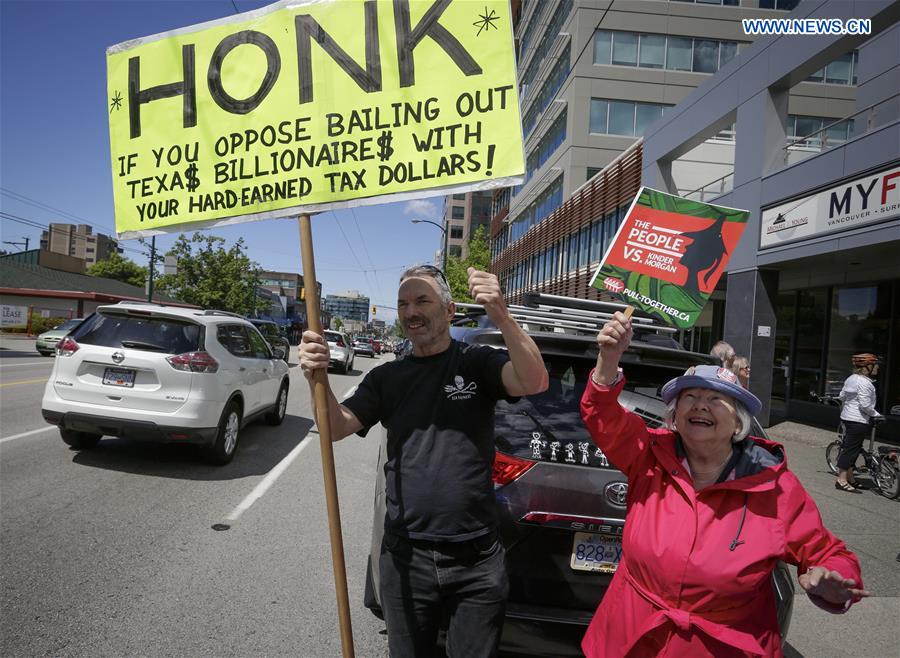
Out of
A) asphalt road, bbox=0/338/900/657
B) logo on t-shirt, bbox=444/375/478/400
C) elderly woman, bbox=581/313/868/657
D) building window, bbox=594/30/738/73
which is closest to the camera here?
elderly woman, bbox=581/313/868/657

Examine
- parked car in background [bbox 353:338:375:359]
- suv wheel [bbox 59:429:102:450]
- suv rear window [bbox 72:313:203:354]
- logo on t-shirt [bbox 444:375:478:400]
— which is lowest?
parked car in background [bbox 353:338:375:359]

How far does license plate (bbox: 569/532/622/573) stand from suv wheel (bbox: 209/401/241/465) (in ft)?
16.7

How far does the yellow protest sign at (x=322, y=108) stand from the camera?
217cm

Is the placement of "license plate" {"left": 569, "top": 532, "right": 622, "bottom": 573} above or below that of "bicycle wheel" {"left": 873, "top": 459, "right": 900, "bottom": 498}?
above

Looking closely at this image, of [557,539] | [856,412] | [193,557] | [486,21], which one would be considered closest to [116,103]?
[486,21]

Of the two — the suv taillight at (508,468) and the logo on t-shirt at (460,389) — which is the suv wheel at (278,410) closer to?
the suv taillight at (508,468)

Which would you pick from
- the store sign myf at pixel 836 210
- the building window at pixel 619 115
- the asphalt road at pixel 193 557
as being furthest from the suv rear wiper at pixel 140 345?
the building window at pixel 619 115

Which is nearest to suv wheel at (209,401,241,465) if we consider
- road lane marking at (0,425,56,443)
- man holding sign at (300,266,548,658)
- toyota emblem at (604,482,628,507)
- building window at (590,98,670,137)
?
road lane marking at (0,425,56,443)

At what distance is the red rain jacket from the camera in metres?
1.81

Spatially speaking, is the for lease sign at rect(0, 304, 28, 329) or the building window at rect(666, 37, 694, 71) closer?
the building window at rect(666, 37, 694, 71)

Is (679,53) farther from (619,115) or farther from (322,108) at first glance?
(322,108)

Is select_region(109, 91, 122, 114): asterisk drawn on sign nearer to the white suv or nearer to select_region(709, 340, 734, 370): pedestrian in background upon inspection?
the white suv

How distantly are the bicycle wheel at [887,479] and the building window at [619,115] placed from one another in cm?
2342

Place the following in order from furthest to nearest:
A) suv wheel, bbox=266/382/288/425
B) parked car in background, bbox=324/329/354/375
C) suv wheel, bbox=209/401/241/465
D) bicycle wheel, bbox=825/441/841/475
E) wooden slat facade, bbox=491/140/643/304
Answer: parked car in background, bbox=324/329/354/375, wooden slat facade, bbox=491/140/643/304, suv wheel, bbox=266/382/288/425, bicycle wheel, bbox=825/441/841/475, suv wheel, bbox=209/401/241/465
